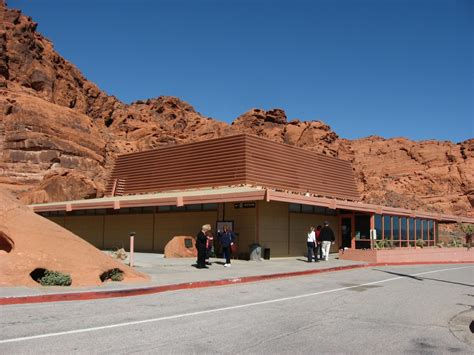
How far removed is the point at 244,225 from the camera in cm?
2377

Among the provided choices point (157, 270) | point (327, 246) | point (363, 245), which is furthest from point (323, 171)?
point (157, 270)

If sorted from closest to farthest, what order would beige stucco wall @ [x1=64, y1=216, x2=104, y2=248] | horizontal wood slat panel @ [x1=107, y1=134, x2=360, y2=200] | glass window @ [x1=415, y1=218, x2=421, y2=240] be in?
horizontal wood slat panel @ [x1=107, y1=134, x2=360, y2=200] < beige stucco wall @ [x1=64, y1=216, x2=104, y2=248] < glass window @ [x1=415, y1=218, x2=421, y2=240]

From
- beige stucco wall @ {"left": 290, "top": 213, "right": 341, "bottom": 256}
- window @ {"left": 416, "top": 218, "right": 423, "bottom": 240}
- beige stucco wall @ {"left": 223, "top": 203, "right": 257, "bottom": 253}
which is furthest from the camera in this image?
window @ {"left": 416, "top": 218, "right": 423, "bottom": 240}

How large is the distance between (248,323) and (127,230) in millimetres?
22242

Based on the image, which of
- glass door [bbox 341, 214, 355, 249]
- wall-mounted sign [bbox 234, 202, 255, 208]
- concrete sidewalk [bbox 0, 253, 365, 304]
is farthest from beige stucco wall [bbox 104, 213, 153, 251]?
glass door [bbox 341, 214, 355, 249]

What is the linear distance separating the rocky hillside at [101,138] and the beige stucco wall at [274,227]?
2909 centimetres

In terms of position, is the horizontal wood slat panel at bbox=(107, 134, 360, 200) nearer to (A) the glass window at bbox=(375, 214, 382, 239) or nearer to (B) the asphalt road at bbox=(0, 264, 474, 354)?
(A) the glass window at bbox=(375, 214, 382, 239)

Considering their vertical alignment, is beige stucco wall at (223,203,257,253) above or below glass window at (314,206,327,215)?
below

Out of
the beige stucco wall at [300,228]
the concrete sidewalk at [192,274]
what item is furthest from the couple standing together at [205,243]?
the beige stucco wall at [300,228]

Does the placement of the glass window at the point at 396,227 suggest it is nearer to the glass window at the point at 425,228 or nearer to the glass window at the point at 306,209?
the glass window at the point at 425,228

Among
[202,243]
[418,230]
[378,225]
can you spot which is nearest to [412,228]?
[418,230]

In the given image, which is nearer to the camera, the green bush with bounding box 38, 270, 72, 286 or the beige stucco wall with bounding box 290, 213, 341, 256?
the green bush with bounding box 38, 270, 72, 286

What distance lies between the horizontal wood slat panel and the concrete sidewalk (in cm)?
589

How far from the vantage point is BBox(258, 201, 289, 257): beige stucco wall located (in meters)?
23.6
